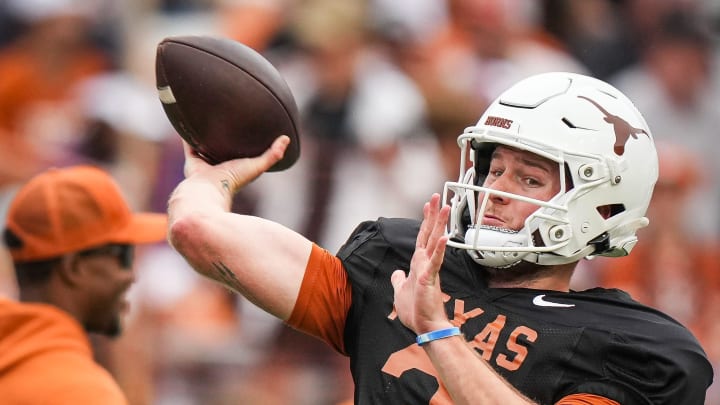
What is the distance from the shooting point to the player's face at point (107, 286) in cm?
369

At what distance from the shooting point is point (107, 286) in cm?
372

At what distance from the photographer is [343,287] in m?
2.71

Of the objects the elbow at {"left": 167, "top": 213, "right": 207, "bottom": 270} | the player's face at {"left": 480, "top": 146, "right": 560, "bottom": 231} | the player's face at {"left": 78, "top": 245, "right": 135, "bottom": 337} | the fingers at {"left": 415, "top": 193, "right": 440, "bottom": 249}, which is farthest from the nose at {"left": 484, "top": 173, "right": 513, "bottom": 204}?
the player's face at {"left": 78, "top": 245, "right": 135, "bottom": 337}

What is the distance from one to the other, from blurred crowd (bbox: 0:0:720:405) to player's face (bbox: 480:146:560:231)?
313cm

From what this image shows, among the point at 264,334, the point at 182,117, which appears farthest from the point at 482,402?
the point at 264,334

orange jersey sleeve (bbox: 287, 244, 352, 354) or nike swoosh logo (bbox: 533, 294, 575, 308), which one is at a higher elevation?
nike swoosh logo (bbox: 533, 294, 575, 308)

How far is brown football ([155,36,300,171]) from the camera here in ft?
8.68

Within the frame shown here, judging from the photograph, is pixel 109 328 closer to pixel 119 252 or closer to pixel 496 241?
pixel 119 252

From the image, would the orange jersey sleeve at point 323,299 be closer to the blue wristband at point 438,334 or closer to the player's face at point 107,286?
the blue wristband at point 438,334

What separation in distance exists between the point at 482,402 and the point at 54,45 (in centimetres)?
467

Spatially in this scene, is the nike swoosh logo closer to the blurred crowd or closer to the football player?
the football player

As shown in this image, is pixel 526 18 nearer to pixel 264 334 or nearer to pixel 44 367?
pixel 264 334

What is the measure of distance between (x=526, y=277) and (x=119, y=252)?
1.56 metres

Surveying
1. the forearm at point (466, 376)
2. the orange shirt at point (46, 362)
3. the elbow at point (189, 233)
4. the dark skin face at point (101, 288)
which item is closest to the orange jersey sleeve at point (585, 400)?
the forearm at point (466, 376)
